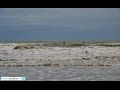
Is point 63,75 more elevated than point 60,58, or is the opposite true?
point 60,58
